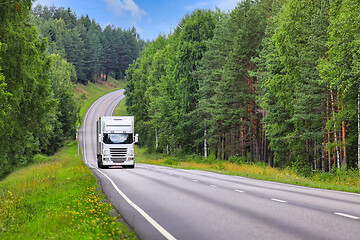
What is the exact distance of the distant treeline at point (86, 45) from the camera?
118 metres

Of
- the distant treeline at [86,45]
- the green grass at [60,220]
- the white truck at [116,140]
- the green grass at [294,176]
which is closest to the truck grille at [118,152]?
the white truck at [116,140]

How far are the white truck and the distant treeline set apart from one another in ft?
255

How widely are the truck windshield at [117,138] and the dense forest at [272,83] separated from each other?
1135cm

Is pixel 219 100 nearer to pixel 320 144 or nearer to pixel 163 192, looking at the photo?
pixel 320 144

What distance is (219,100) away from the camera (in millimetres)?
38969

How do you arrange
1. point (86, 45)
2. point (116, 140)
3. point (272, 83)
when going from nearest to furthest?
point (116, 140), point (272, 83), point (86, 45)

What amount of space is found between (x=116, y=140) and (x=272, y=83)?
533 inches

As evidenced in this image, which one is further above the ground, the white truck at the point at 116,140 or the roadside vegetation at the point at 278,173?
the white truck at the point at 116,140

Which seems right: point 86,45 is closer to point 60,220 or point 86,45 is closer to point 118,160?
point 118,160

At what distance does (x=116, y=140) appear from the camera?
1204 inches

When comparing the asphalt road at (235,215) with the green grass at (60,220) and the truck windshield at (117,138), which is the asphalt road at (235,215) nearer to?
the green grass at (60,220)

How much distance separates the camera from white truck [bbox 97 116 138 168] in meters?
30.5

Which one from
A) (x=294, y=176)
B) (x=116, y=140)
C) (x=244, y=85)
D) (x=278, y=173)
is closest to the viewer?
(x=294, y=176)

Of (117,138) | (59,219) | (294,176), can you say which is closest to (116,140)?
(117,138)
